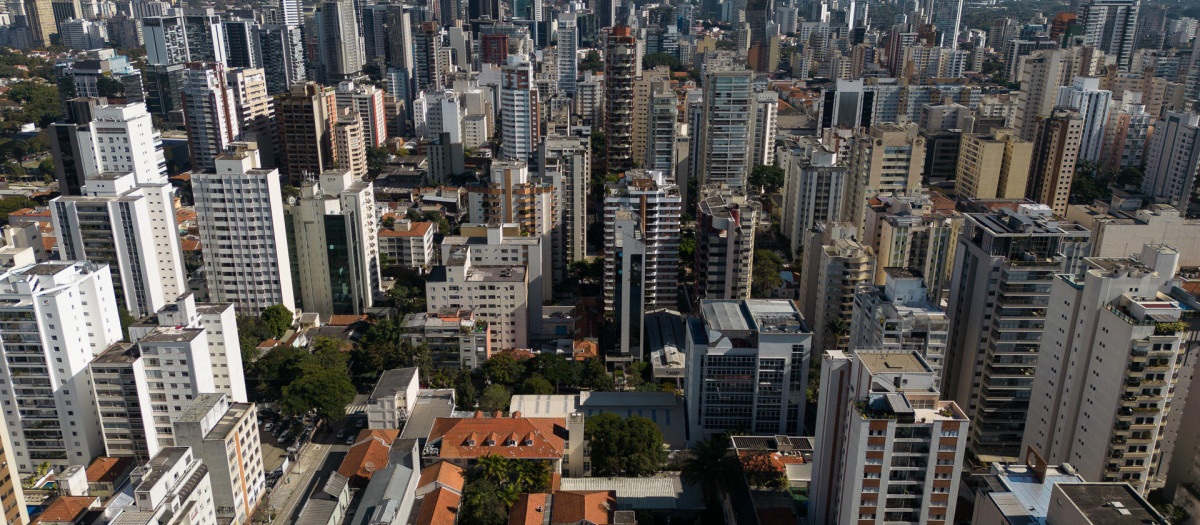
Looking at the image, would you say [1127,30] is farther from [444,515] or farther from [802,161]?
[444,515]

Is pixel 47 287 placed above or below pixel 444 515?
above

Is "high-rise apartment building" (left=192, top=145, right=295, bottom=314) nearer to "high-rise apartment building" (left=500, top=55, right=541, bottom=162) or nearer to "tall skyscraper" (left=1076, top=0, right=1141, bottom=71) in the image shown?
"high-rise apartment building" (left=500, top=55, right=541, bottom=162)

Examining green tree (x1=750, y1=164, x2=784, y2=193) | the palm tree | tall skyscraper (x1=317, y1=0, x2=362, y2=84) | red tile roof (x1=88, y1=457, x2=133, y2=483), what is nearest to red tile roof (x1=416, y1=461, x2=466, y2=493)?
the palm tree

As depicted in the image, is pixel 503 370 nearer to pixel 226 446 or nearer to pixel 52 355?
pixel 226 446

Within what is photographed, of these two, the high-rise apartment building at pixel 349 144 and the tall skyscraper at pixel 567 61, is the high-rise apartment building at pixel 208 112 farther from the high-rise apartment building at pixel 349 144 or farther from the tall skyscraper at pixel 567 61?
the tall skyscraper at pixel 567 61

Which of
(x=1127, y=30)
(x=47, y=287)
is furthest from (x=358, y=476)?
(x=1127, y=30)

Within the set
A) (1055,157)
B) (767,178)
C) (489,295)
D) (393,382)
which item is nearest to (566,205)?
(489,295)
